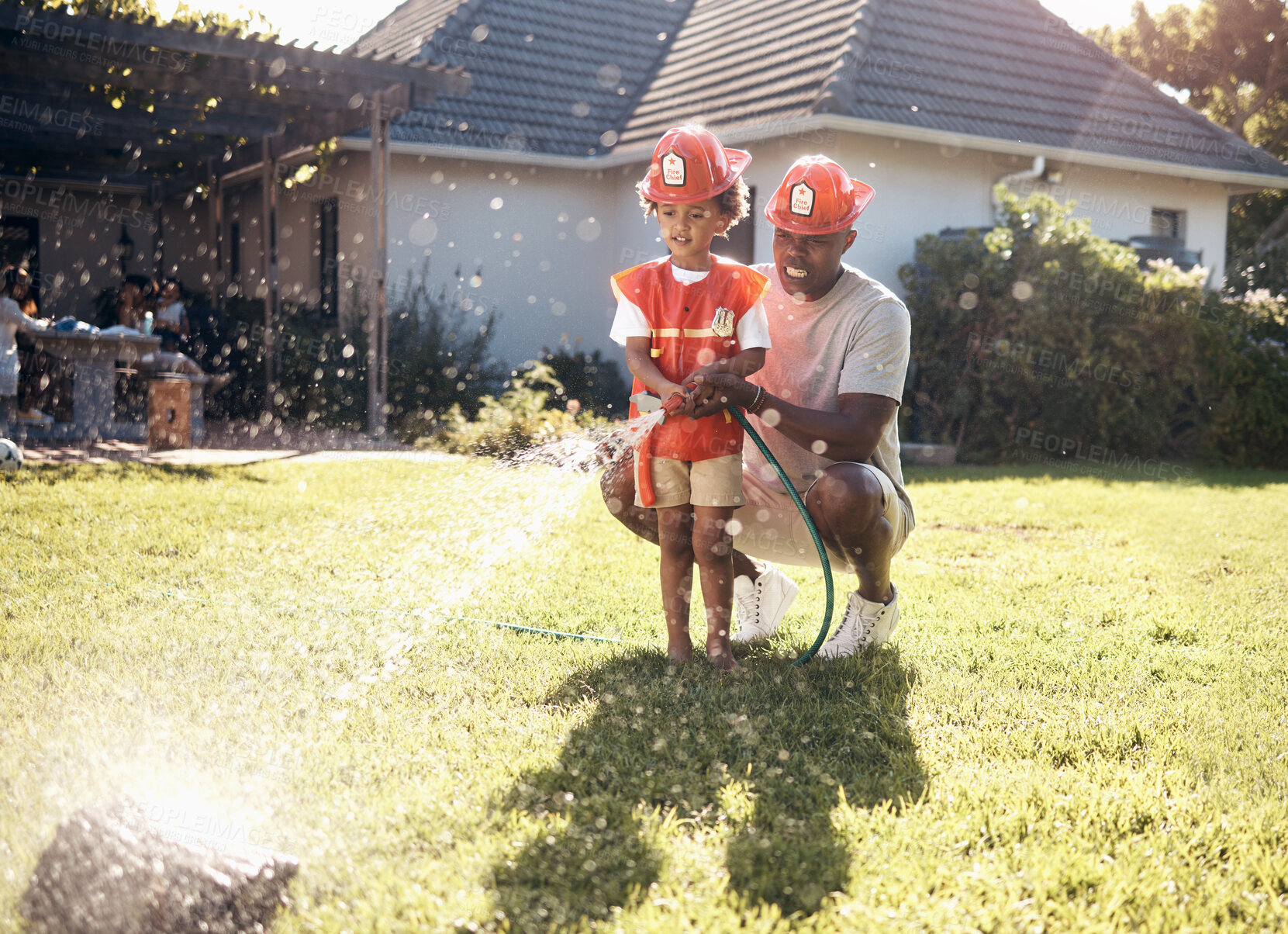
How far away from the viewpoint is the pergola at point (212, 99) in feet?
29.2

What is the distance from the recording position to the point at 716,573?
3385 mm

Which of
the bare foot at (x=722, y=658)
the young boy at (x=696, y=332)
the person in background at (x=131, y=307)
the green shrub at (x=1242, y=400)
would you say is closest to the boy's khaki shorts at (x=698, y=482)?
the young boy at (x=696, y=332)

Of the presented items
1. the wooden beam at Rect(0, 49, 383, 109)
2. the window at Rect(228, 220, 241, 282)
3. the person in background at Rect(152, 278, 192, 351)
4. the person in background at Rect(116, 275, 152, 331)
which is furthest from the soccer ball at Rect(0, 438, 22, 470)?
the window at Rect(228, 220, 241, 282)

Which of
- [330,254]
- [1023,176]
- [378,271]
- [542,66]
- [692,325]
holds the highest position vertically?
[542,66]

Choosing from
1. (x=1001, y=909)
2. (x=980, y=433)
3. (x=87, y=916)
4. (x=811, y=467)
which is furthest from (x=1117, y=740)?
(x=980, y=433)

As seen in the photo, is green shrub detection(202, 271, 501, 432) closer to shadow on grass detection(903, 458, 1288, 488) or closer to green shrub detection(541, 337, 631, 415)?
green shrub detection(541, 337, 631, 415)

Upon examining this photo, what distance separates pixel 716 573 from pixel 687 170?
1248 millimetres

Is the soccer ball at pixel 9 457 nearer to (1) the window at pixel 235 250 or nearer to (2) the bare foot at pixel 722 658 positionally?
(2) the bare foot at pixel 722 658

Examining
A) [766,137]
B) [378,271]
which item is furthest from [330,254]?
[766,137]

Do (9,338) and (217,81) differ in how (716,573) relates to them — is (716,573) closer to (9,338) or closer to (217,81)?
(9,338)

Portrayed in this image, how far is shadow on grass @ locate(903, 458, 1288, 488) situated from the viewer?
854 cm

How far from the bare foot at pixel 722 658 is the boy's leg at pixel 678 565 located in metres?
0.08

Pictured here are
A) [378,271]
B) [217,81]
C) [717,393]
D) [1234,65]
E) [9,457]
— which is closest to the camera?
[717,393]

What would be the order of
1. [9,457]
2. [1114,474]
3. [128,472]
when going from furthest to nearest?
[1114,474], [128,472], [9,457]
